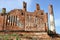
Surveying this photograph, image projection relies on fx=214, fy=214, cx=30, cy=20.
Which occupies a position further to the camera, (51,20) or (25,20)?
(51,20)

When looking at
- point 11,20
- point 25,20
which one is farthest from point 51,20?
point 11,20

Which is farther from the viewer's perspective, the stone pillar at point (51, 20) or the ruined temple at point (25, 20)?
the stone pillar at point (51, 20)

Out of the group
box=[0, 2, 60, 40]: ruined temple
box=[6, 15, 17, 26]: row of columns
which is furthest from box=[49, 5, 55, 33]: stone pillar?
box=[6, 15, 17, 26]: row of columns

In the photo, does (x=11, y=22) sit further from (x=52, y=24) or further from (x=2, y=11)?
(x=52, y=24)

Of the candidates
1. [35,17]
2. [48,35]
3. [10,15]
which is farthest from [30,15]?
[48,35]

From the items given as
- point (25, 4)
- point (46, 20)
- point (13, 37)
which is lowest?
point (13, 37)

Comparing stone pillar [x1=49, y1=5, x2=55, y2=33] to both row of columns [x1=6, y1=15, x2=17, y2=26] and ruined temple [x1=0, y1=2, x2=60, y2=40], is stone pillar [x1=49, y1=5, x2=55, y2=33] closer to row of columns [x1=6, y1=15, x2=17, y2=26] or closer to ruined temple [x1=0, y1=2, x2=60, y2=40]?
ruined temple [x1=0, y1=2, x2=60, y2=40]

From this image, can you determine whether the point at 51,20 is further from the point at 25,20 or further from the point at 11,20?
the point at 11,20

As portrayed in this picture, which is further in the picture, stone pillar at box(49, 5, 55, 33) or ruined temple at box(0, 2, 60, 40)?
stone pillar at box(49, 5, 55, 33)

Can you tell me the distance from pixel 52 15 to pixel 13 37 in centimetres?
929

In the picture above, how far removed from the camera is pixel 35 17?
34.7 m

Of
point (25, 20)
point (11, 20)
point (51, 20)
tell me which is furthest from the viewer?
point (51, 20)

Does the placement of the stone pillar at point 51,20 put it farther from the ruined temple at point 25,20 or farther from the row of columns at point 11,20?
the row of columns at point 11,20

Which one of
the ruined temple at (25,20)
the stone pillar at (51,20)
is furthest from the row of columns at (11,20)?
the stone pillar at (51,20)
